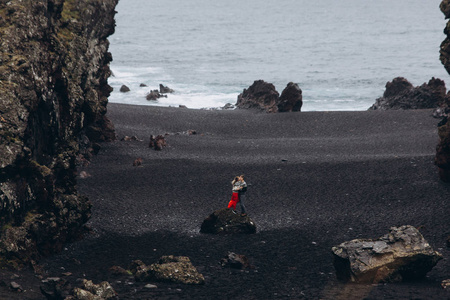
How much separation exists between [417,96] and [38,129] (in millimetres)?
39133

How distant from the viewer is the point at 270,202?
26.0 meters

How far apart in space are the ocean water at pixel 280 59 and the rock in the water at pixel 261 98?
42.0 feet

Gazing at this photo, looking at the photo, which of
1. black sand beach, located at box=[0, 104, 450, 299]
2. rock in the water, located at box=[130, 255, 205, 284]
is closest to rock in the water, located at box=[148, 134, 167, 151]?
black sand beach, located at box=[0, 104, 450, 299]

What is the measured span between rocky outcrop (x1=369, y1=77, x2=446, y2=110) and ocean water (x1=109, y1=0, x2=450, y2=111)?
1455 centimetres

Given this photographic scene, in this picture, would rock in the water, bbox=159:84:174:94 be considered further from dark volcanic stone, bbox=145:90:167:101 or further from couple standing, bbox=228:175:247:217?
couple standing, bbox=228:175:247:217

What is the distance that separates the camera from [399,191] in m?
26.0

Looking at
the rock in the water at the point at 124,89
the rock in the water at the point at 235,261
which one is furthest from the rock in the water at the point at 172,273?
the rock in the water at the point at 124,89

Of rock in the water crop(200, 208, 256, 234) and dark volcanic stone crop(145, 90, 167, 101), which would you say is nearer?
rock in the water crop(200, 208, 256, 234)

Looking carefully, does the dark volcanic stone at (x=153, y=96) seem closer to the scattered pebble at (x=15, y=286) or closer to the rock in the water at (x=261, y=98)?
the rock in the water at (x=261, y=98)

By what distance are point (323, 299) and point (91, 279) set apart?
7138mm

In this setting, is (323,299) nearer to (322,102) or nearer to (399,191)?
(399,191)

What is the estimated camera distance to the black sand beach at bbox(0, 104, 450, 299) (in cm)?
1714

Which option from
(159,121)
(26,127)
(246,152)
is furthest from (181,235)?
(159,121)

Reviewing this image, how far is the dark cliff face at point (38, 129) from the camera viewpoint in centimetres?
1748
